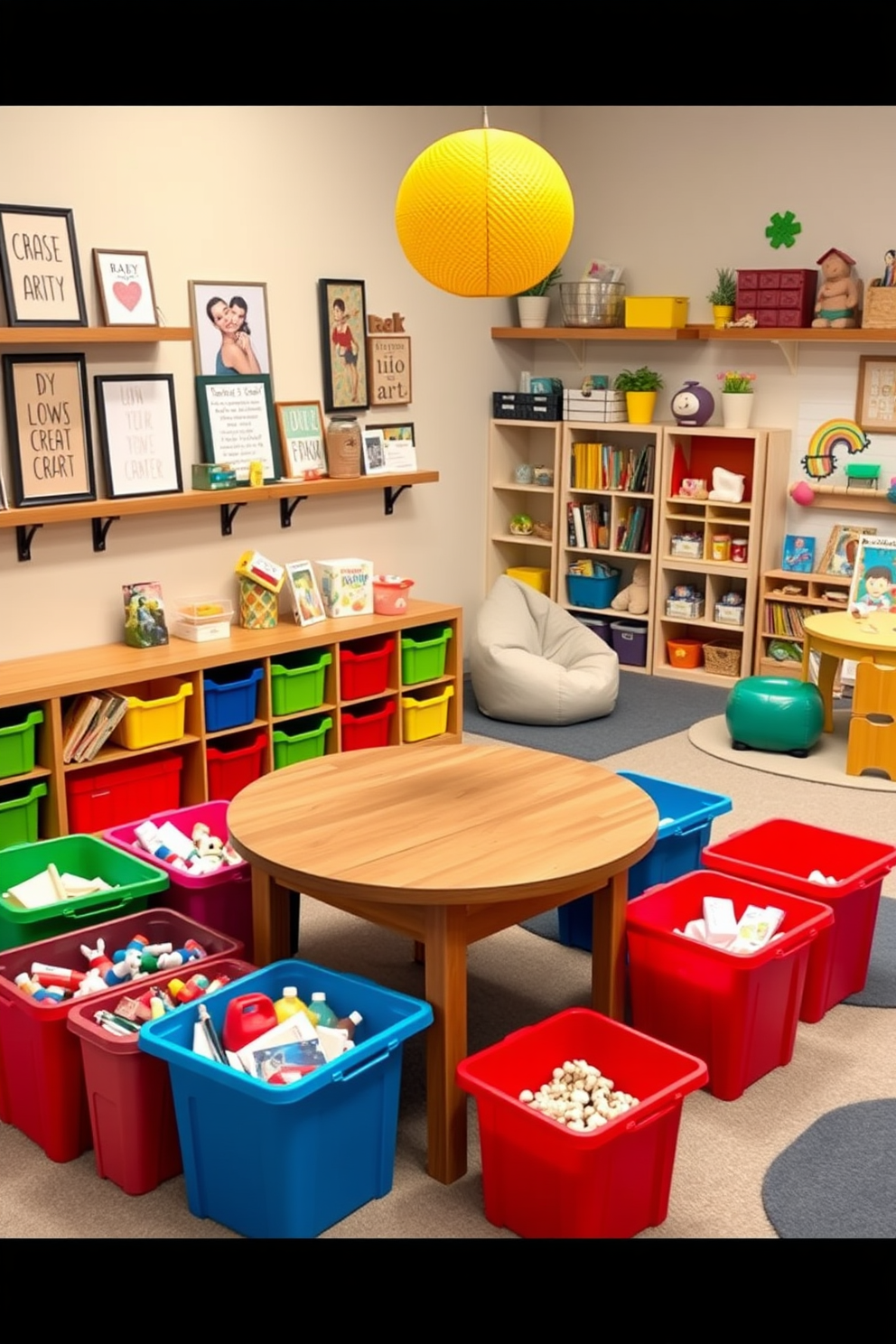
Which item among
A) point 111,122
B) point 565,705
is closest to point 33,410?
point 111,122

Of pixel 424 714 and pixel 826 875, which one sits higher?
pixel 826 875

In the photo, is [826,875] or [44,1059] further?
[826,875]

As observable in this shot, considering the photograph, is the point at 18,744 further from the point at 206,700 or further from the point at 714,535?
the point at 714,535

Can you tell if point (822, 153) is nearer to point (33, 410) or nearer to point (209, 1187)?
point (33, 410)

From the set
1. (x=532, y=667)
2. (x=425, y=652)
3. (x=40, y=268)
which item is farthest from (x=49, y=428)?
(x=532, y=667)

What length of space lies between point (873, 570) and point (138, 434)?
3225 mm

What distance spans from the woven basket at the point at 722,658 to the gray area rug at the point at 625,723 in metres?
0.12

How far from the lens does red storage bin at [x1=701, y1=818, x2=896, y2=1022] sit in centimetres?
308

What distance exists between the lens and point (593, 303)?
20.9 ft

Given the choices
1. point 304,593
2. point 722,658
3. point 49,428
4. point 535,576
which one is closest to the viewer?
point 49,428

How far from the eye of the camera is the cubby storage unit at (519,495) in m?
6.61

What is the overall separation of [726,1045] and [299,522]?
10.9ft

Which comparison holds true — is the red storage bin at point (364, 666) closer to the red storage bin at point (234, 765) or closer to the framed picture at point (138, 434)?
the red storage bin at point (234, 765)

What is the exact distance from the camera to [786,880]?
309cm
